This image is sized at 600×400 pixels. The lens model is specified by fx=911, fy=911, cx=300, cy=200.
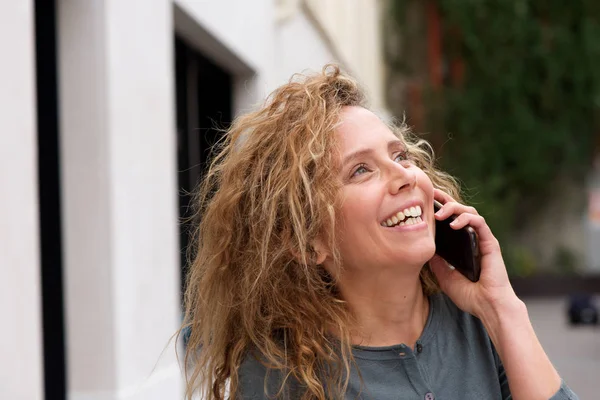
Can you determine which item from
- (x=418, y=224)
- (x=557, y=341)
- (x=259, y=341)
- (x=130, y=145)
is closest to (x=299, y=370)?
(x=259, y=341)

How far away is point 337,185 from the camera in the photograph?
2.05 metres

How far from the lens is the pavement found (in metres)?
8.38

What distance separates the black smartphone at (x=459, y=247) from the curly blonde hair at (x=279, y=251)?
293 millimetres

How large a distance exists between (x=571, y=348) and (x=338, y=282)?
32.1 ft

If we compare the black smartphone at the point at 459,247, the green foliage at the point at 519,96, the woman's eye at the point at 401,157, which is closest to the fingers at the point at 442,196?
the black smartphone at the point at 459,247

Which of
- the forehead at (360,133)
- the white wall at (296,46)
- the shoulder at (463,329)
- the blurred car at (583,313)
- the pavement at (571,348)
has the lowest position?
the pavement at (571,348)

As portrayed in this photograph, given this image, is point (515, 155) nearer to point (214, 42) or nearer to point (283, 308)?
point (214, 42)

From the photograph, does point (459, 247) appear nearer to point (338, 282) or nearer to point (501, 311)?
point (501, 311)

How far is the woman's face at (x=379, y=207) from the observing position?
2.01 m

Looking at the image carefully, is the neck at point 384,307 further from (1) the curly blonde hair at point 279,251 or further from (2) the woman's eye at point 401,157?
(2) the woman's eye at point 401,157

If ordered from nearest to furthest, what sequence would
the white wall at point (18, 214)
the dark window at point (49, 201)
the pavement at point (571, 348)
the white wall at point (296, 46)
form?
the white wall at point (18, 214)
the dark window at point (49, 201)
the pavement at point (571, 348)
the white wall at point (296, 46)

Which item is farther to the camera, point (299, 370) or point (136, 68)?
point (136, 68)

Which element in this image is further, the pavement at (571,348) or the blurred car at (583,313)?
the blurred car at (583,313)

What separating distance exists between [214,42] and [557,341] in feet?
23.0
